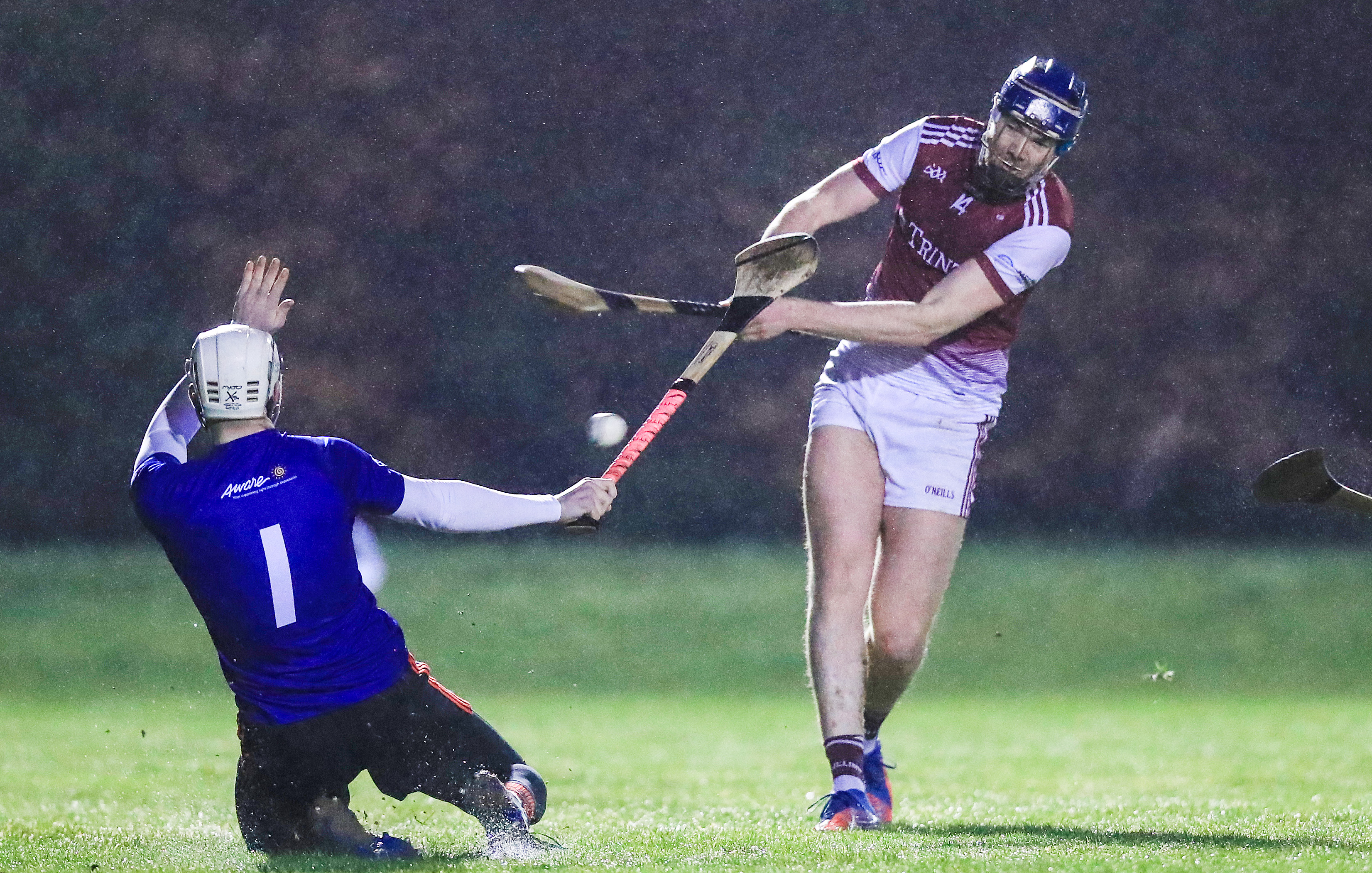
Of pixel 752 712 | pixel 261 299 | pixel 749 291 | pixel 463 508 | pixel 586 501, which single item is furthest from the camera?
pixel 752 712

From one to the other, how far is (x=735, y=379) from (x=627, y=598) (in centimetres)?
132

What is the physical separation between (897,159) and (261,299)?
4.62 feet

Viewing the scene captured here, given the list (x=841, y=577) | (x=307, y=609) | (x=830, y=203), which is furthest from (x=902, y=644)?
(x=307, y=609)

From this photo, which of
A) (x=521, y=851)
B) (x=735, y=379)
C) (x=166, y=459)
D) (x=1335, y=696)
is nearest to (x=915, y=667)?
(x=521, y=851)

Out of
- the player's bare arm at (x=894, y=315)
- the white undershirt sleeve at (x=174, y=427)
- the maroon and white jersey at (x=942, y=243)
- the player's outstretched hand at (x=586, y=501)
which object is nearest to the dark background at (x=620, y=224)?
the maroon and white jersey at (x=942, y=243)

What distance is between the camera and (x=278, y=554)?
2621 millimetres

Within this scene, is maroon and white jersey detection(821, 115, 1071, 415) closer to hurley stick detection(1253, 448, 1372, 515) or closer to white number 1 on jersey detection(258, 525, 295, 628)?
hurley stick detection(1253, 448, 1372, 515)

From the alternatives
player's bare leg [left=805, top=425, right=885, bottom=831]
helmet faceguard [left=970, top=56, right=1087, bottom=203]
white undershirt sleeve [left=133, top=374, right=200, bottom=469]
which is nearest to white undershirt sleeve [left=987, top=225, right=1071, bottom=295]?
helmet faceguard [left=970, top=56, right=1087, bottom=203]

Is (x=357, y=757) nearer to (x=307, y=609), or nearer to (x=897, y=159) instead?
(x=307, y=609)

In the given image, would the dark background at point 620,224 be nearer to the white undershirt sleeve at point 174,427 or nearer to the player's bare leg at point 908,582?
the player's bare leg at point 908,582

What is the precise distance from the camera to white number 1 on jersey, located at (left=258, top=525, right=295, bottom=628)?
8.58 feet

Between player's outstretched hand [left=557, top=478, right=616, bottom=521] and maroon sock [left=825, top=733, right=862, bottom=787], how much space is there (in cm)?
79

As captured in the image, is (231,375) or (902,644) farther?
(902,644)

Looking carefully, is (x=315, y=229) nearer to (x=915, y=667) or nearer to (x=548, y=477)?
(x=548, y=477)
